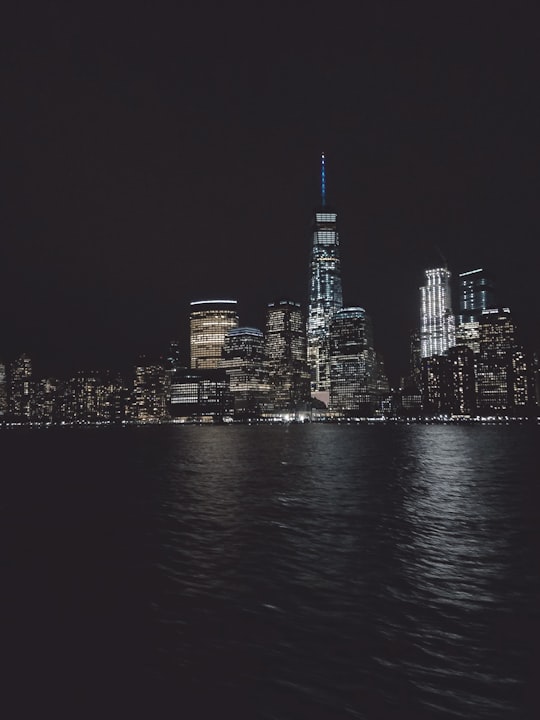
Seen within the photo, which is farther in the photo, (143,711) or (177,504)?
(177,504)

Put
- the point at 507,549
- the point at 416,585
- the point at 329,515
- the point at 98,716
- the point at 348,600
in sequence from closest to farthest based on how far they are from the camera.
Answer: the point at 98,716 → the point at 348,600 → the point at 416,585 → the point at 507,549 → the point at 329,515

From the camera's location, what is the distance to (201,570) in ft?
80.7

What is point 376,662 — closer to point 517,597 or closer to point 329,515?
point 517,597

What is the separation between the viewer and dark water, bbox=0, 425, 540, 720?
13.1 metres

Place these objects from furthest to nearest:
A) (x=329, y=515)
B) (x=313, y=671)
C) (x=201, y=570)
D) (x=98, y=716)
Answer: (x=329, y=515) → (x=201, y=570) → (x=313, y=671) → (x=98, y=716)

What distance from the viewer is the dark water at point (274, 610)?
13.1 metres

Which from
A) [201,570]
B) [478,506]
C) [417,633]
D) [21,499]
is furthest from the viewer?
[21,499]

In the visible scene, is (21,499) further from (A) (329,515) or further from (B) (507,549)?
(B) (507,549)

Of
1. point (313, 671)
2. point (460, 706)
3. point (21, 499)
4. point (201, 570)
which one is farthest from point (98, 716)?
point (21, 499)

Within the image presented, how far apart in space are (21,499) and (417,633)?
1680 inches

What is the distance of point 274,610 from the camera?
62.5 feet

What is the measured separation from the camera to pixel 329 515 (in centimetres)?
3869

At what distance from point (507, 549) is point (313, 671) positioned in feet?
56.7

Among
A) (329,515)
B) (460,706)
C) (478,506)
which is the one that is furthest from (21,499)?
(460,706)
